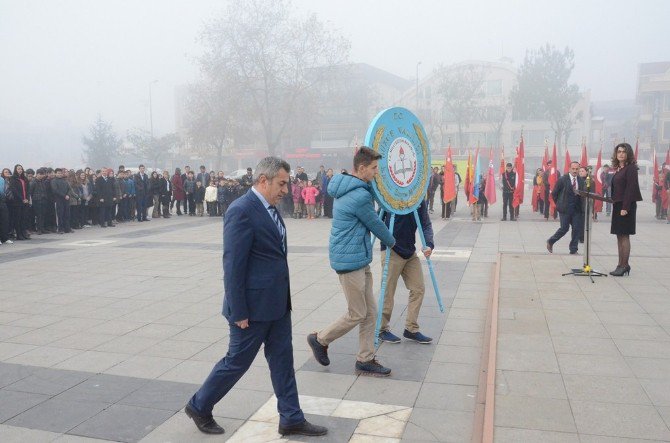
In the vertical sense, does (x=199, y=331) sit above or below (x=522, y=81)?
below

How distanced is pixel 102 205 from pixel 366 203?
1490cm

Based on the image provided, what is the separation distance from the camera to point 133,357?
5.22 m

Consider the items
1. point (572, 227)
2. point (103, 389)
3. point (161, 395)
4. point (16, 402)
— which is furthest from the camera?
point (572, 227)

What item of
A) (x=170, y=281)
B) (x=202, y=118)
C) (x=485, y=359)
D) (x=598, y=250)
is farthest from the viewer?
(x=202, y=118)

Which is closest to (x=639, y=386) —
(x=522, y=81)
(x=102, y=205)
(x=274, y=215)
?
(x=274, y=215)

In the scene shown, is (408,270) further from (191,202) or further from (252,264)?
(191,202)

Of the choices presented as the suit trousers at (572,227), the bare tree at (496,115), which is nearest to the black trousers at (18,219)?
the suit trousers at (572,227)

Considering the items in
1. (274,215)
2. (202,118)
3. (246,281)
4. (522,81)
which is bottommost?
(246,281)

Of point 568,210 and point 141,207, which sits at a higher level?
point 568,210

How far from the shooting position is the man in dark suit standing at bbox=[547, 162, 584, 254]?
1027 cm

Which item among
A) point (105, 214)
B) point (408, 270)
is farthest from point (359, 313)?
point (105, 214)

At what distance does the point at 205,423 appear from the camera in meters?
3.65

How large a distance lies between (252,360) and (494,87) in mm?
61658

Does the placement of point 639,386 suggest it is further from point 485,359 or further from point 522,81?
point 522,81
